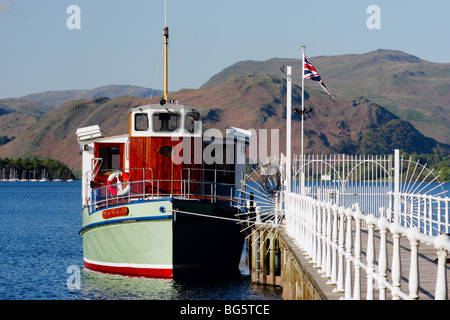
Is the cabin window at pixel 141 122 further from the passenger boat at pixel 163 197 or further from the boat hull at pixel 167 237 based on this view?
the boat hull at pixel 167 237

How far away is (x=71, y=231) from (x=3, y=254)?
57.2 feet

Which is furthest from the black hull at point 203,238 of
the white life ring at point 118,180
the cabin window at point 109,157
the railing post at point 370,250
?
the railing post at point 370,250

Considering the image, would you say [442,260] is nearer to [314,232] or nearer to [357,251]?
[357,251]

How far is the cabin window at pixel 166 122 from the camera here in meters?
23.4

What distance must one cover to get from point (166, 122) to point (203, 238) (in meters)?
4.34

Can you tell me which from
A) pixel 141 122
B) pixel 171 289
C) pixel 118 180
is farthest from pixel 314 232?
pixel 118 180

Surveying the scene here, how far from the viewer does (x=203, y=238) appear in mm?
22078

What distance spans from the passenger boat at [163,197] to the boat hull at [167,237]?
0.11ft

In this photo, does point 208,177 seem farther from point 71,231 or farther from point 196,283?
point 71,231

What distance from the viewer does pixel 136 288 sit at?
22.0 metres

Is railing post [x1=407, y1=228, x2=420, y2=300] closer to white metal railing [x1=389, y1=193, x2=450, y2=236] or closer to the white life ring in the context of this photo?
white metal railing [x1=389, y1=193, x2=450, y2=236]

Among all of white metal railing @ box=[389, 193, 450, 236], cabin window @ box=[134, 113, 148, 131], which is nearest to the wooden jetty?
white metal railing @ box=[389, 193, 450, 236]
